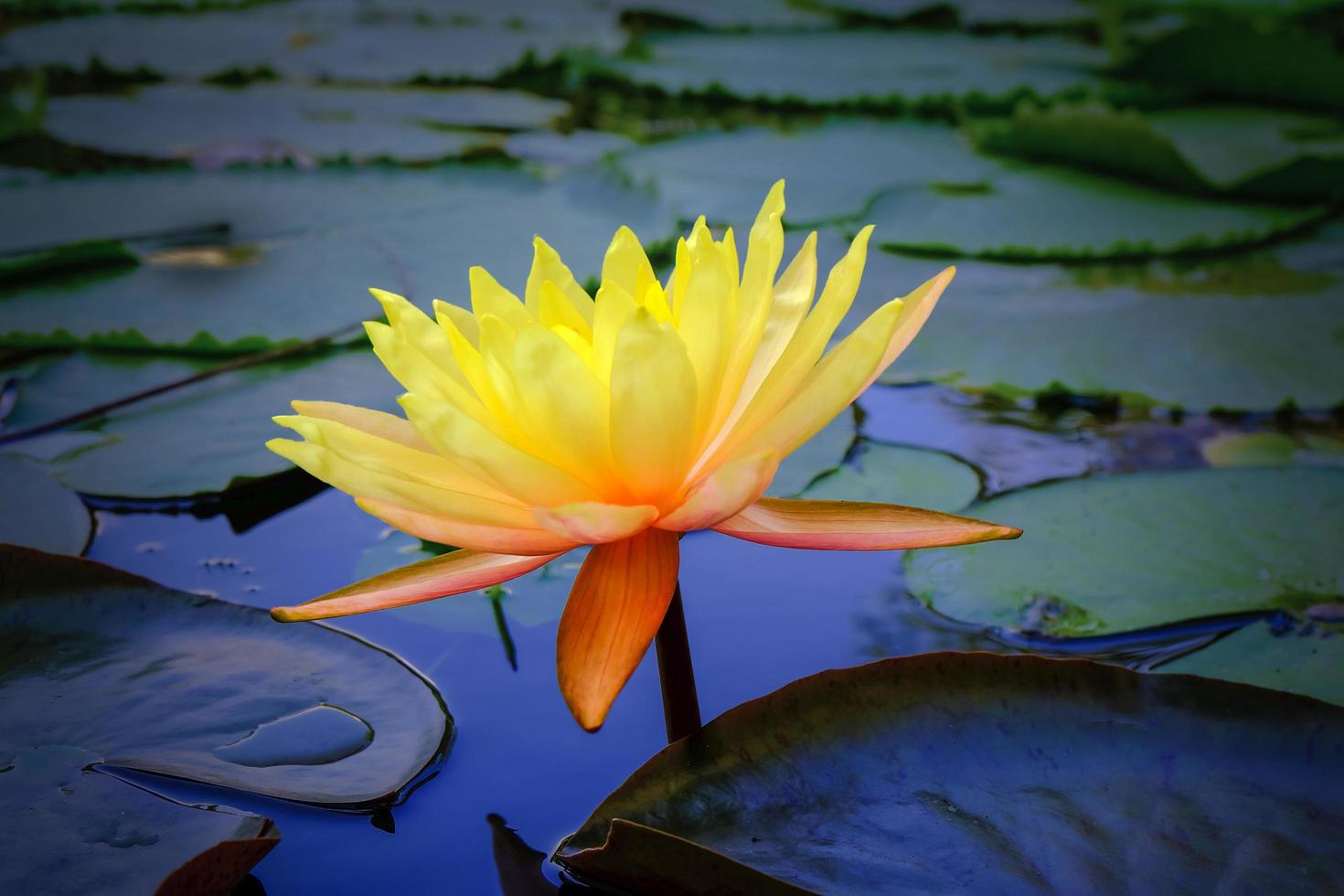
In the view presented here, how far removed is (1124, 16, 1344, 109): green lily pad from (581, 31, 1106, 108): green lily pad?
0.64 feet

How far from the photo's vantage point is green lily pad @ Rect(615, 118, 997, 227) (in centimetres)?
210

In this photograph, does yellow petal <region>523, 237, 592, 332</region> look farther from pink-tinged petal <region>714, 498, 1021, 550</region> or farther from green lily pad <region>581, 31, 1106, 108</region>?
green lily pad <region>581, 31, 1106, 108</region>

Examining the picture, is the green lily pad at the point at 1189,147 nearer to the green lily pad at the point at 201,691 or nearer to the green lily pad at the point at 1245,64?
the green lily pad at the point at 1245,64

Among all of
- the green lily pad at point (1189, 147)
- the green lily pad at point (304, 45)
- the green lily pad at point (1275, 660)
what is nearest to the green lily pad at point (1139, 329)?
the green lily pad at point (1189, 147)

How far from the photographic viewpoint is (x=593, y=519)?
0.66 meters

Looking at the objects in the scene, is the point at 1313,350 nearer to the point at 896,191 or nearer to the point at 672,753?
the point at 896,191

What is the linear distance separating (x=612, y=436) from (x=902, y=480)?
2.33 ft

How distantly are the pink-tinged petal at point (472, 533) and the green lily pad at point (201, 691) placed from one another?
26 centimetres

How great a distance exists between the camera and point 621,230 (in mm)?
827

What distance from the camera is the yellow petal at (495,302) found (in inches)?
30.9

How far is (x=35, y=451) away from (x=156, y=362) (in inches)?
10.5

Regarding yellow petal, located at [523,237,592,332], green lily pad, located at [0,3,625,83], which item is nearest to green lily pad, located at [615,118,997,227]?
green lily pad, located at [0,3,625,83]

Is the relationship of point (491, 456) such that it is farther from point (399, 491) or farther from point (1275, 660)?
point (1275, 660)

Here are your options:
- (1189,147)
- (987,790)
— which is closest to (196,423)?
(987,790)
